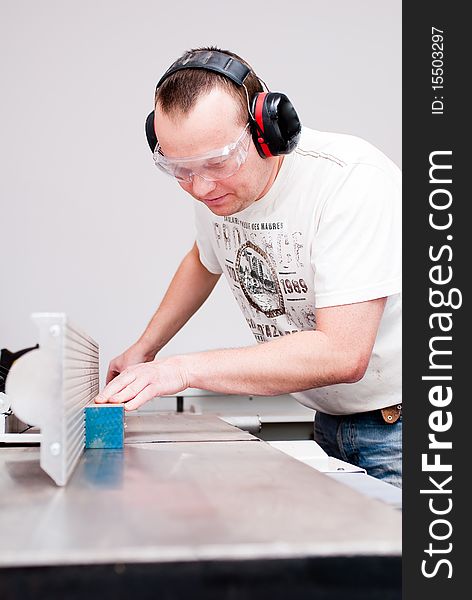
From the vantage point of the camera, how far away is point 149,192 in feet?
9.86

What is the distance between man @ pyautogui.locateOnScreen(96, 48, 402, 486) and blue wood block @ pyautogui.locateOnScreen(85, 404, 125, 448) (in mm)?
38

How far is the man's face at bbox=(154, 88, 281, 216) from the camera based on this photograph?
1335 millimetres

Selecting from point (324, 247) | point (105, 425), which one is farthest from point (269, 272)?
point (105, 425)

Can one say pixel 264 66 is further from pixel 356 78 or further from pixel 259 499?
pixel 259 499

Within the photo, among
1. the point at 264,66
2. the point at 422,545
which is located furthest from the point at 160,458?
the point at 264,66

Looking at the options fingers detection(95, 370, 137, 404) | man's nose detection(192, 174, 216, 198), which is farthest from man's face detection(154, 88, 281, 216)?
fingers detection(95, 370, 137, 404)

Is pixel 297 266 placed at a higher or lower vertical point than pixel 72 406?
higher

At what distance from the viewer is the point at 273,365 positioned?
127 cm

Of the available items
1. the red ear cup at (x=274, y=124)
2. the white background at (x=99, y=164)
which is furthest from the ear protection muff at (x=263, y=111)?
the white background at (x=99, y=164)

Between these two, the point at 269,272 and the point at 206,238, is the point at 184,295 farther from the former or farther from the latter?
the point at 269,272

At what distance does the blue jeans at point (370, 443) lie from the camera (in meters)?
1.62

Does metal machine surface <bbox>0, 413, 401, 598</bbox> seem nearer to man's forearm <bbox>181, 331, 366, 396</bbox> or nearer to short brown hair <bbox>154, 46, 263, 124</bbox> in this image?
man's forearm <bbox>181, 331, 366, 396</bbox>

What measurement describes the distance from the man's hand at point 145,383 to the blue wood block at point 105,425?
0.04 metres

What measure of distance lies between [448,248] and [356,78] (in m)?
2.35
